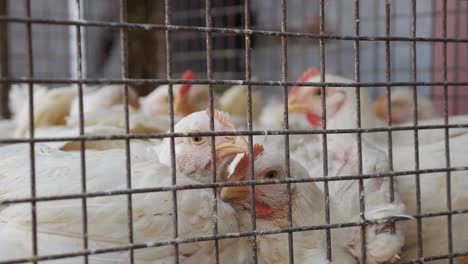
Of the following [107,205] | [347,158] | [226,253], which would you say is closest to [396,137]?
[347,158]

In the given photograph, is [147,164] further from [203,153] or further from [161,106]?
[161,106]

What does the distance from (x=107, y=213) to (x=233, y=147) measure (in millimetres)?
487

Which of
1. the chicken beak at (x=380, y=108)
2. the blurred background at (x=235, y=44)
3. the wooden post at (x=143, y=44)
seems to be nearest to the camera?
the chicken beak at (x=380, y=108)

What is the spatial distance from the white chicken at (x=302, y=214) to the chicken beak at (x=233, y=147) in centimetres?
3

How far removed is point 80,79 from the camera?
117cm

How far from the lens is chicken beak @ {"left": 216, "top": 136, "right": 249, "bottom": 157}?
5.52ft

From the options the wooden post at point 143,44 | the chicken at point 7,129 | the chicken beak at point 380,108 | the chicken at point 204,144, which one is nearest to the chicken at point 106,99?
the chicken at point 7,129

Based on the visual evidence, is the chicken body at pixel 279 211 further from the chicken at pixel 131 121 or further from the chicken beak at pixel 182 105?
the chicken beak at pixel 182 105

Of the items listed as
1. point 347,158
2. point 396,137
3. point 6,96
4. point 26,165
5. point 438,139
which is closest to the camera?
point 26,165

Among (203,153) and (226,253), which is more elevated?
(203,153)

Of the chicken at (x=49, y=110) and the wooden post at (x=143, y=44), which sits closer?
the chicken at (x=49, y=110)

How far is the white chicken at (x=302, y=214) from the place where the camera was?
1.65 m

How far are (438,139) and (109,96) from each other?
2046 millimetres

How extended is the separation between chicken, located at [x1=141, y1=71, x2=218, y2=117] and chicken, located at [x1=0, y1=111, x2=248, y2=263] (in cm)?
193
